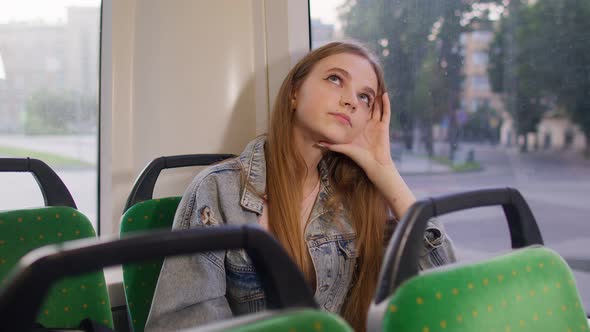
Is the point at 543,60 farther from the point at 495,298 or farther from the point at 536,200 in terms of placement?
the point at 495,298

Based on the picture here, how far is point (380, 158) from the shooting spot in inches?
66.3

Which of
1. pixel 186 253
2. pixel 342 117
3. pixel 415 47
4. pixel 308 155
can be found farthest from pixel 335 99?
pixel 186 253

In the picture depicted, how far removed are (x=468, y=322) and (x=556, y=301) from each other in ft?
0.62

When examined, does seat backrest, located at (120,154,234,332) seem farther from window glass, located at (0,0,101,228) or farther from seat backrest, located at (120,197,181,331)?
window glass, located at (0,0,101,228)

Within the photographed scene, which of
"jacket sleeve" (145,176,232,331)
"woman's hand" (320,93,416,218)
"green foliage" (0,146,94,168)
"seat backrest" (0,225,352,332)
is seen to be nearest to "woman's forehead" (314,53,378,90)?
"woman's hand" (320,93,416,218)

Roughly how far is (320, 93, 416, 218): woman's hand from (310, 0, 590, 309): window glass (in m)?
0.29

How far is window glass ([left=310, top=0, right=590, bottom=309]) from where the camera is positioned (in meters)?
1.62

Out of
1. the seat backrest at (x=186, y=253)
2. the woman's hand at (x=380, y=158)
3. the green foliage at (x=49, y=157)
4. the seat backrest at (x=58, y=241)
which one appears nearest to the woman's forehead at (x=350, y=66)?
the woman's hand at (x=380, y=158)

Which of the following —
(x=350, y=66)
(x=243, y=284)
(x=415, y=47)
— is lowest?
(x=243, y=284)

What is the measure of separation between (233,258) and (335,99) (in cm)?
49

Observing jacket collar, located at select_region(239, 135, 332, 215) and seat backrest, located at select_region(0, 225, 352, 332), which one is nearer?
seat backrest, located at select_region(0, 225, 352, 332)

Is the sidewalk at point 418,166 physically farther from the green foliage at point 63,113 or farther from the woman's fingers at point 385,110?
the green foliage at point 63,113

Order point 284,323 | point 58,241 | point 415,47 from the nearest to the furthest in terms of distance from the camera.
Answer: point 284,323 < point 58,241 < point 415,47

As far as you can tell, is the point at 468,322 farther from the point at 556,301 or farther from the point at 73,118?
the point at 73,118
